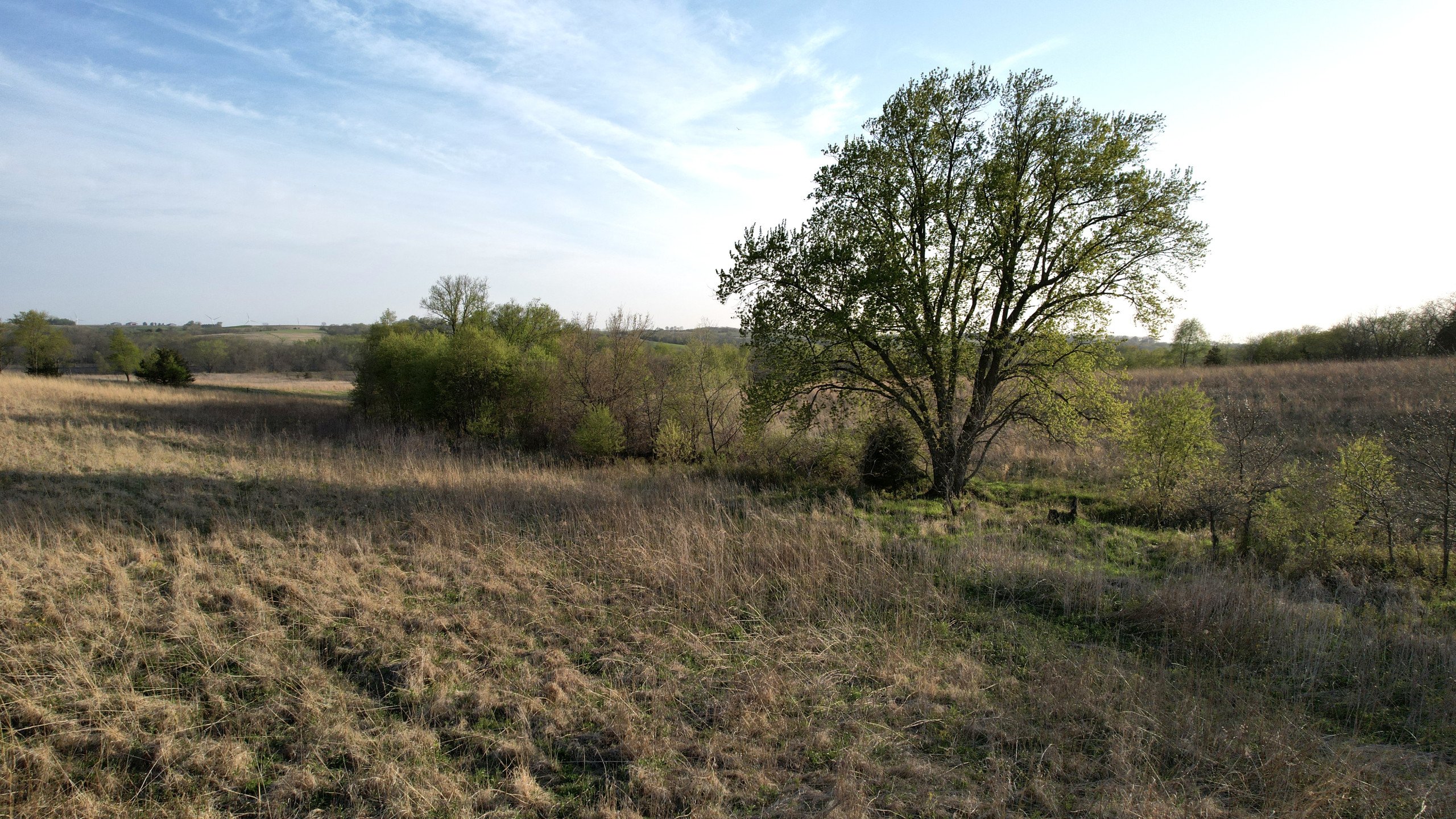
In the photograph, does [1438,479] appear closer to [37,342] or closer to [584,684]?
[584,684]

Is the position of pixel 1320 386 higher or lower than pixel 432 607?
higher

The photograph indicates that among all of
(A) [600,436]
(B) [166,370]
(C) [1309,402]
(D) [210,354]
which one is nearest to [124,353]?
(B) [166,370]

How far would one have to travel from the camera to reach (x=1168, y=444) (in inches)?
504

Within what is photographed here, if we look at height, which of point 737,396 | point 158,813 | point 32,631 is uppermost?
point 737,396

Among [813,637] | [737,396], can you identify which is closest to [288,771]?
[813,637]

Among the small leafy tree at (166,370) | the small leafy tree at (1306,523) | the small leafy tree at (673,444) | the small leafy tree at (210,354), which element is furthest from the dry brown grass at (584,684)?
the small leafy tree at (210,354)

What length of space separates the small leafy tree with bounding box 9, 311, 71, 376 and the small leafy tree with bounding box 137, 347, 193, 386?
16.6ft

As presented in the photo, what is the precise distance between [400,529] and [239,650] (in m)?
3.87

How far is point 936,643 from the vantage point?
20.2 ft

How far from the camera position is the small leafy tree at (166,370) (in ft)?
153

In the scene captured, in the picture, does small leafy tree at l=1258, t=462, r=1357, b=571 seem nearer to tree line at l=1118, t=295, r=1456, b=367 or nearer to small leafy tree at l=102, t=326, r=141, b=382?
tree line at l=1118, t=295, r=1456, b=367

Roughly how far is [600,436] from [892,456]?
9802mm

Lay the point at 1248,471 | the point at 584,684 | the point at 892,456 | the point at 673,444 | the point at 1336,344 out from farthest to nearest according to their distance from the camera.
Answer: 1. the point at 1336,344
2. the point at 673,444
3. the point at 892,456
4. the point at 1248,471
5. the point at 584,684

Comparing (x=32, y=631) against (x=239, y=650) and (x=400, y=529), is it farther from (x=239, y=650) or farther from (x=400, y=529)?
(x=400, y=529)
